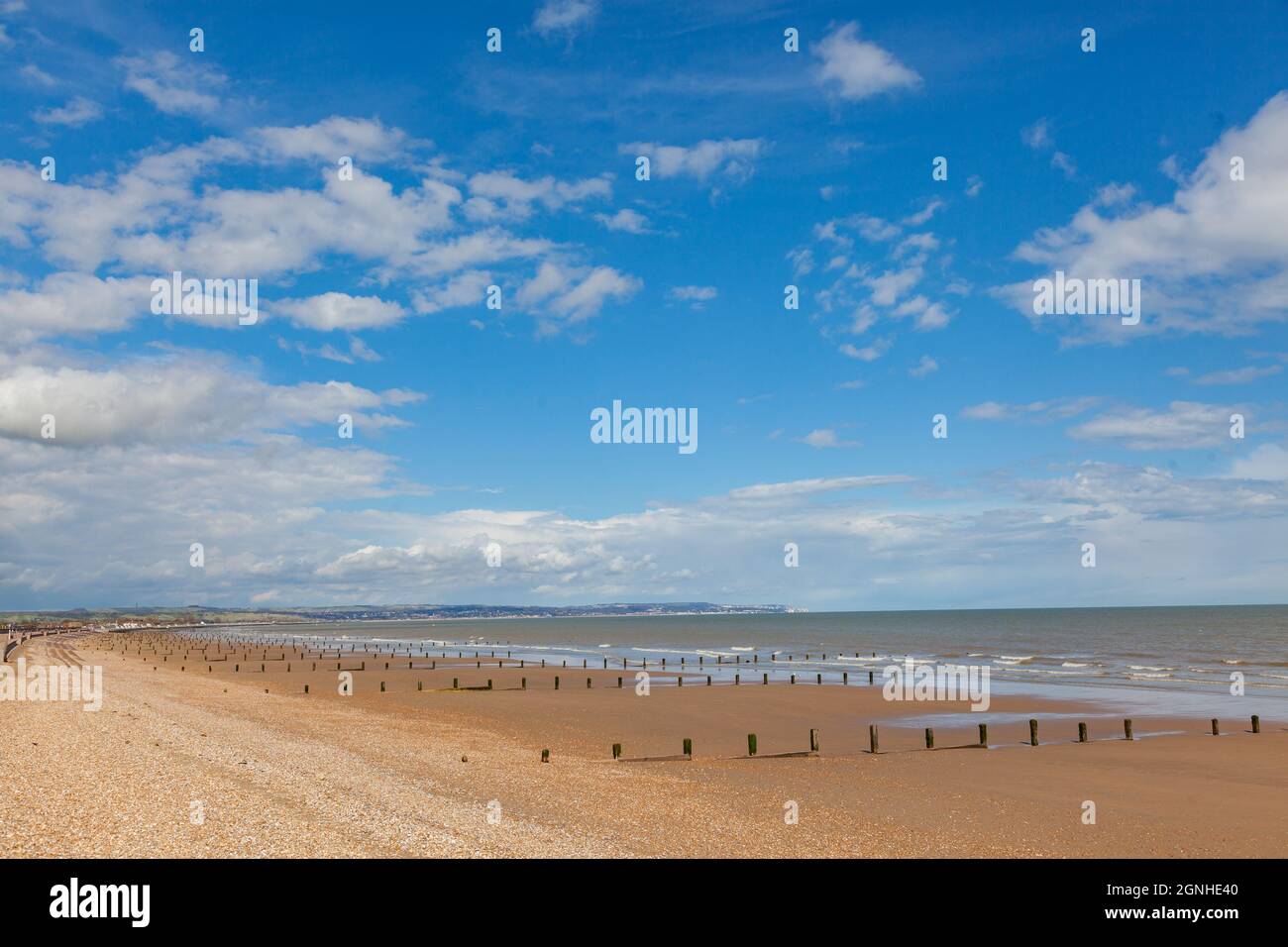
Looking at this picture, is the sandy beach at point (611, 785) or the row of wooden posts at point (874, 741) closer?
the sandy beach at point (611, 785)

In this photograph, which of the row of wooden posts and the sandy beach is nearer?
the sandy beach

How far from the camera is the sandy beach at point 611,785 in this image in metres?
16.8

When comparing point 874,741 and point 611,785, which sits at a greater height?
point 611,785

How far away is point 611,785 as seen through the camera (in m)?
24.8

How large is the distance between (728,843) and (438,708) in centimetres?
3273

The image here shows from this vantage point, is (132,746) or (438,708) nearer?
(132,746)

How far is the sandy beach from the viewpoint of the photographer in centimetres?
1680

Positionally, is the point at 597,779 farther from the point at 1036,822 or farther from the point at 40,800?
the point at 40,800

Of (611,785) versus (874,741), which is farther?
(874,741)
